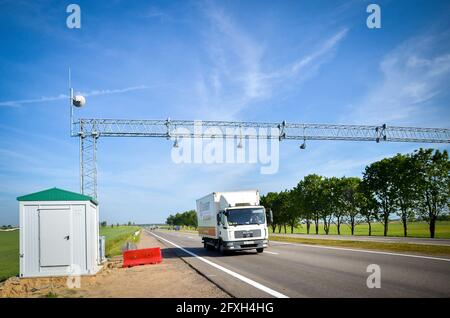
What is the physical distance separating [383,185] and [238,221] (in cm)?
3606

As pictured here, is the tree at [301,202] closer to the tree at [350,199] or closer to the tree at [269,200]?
the tree at [350,199]

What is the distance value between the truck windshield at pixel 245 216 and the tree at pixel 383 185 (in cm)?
3369

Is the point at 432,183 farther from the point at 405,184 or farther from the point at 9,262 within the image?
the point at 9,262

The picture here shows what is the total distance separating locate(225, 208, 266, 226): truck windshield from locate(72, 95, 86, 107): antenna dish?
1141 cm

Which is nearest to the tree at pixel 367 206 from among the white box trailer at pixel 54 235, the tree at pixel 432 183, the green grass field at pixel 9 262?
the tree at pixel 432 183

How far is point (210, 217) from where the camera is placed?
2359 centimetres

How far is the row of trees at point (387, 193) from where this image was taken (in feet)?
147

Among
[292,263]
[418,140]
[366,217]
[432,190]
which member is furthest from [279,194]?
[292,263]

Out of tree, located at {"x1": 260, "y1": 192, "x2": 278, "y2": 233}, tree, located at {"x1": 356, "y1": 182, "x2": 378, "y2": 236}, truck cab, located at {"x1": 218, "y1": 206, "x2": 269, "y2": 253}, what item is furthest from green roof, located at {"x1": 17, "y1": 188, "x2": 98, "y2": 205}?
tree, located at {"x1": 260, "y1": 192, "x2": 278, "y2": 233}

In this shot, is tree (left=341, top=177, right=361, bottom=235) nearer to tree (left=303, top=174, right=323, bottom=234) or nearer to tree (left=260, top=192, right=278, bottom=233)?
tree (left=303, top=174, right=323, bottom=234)

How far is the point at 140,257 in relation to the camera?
1803cm

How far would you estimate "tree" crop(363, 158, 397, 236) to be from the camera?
50.0 metres

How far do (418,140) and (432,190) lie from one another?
1169cm
